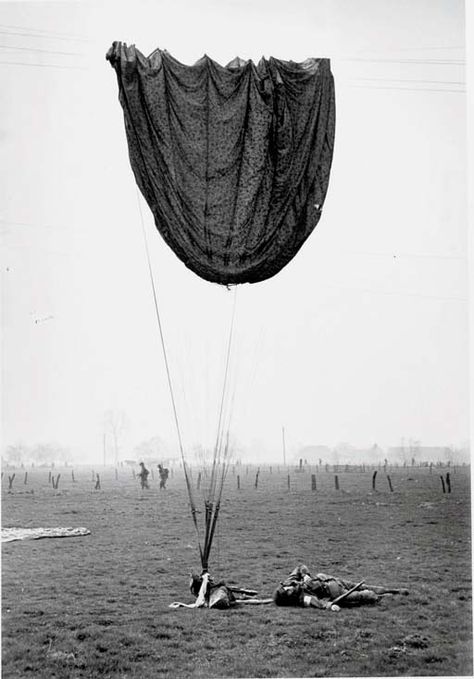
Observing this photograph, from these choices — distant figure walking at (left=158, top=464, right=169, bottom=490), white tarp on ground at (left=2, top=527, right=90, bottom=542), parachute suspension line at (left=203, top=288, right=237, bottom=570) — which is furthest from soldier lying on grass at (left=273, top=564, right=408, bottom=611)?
white tarp on ground at (left=2, top=527, right=90, bottom=542)

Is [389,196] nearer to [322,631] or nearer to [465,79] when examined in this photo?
[465,79]

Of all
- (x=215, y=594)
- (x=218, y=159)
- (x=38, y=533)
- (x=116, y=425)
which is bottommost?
(x=215, y=594)

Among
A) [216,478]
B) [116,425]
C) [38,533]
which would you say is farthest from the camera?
[216,478]

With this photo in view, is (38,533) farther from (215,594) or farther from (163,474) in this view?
(215,594)

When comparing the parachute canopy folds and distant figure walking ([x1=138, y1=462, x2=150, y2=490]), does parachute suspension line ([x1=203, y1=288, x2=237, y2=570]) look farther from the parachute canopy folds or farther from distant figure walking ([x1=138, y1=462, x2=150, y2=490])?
the parachute canopy folds

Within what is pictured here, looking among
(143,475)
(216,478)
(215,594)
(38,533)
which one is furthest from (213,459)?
(38,533)

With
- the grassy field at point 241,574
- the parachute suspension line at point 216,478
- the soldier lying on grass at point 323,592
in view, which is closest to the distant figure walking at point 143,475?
the grassy field at point 241,574
